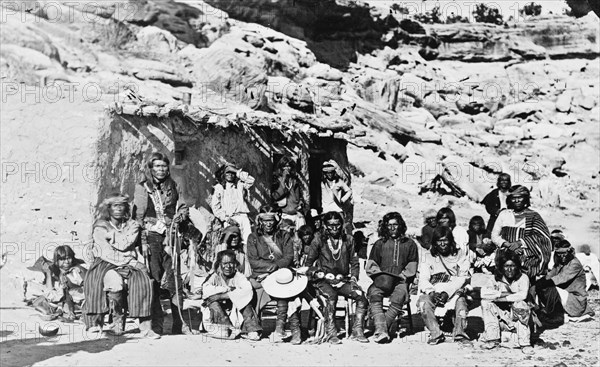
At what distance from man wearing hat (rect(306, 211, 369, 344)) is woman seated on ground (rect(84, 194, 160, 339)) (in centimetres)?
166

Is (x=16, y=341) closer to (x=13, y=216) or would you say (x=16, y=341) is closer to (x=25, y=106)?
(x=13, y=216)

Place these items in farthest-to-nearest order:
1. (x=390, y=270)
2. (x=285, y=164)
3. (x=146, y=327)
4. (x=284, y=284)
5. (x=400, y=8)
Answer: (x=400, y=8) < (x=285, y=164) < (x=390, y=270) < (x=284, y=284) < (x=146, y=327)

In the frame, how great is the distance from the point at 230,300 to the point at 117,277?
3.71 feet

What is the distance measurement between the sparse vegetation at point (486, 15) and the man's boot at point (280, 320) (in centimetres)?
→ 5249

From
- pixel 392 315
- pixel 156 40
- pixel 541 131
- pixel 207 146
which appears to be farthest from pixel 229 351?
pixel 541 131

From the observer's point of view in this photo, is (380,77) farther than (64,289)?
Yes

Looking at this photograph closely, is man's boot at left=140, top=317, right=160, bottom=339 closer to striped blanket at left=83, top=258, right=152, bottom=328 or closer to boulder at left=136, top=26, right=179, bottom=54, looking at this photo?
striped blanket at left=83, top=258, right=152, bottom=328

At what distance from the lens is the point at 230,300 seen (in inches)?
306

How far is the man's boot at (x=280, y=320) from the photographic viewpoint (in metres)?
7.65

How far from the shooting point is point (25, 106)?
9.30m

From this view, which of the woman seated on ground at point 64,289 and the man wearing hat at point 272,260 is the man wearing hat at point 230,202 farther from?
the woman seated on ground at point 64,289

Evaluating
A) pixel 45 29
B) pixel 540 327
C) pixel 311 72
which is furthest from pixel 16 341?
pixel 311 72

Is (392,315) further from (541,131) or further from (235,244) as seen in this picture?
(541,131)

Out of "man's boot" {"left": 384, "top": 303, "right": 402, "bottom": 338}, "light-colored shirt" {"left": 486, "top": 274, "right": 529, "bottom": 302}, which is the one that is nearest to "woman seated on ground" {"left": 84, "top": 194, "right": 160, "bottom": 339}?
"man's boot" {"left": 384, "top": 303, "right": 402, "bottom": 338}
